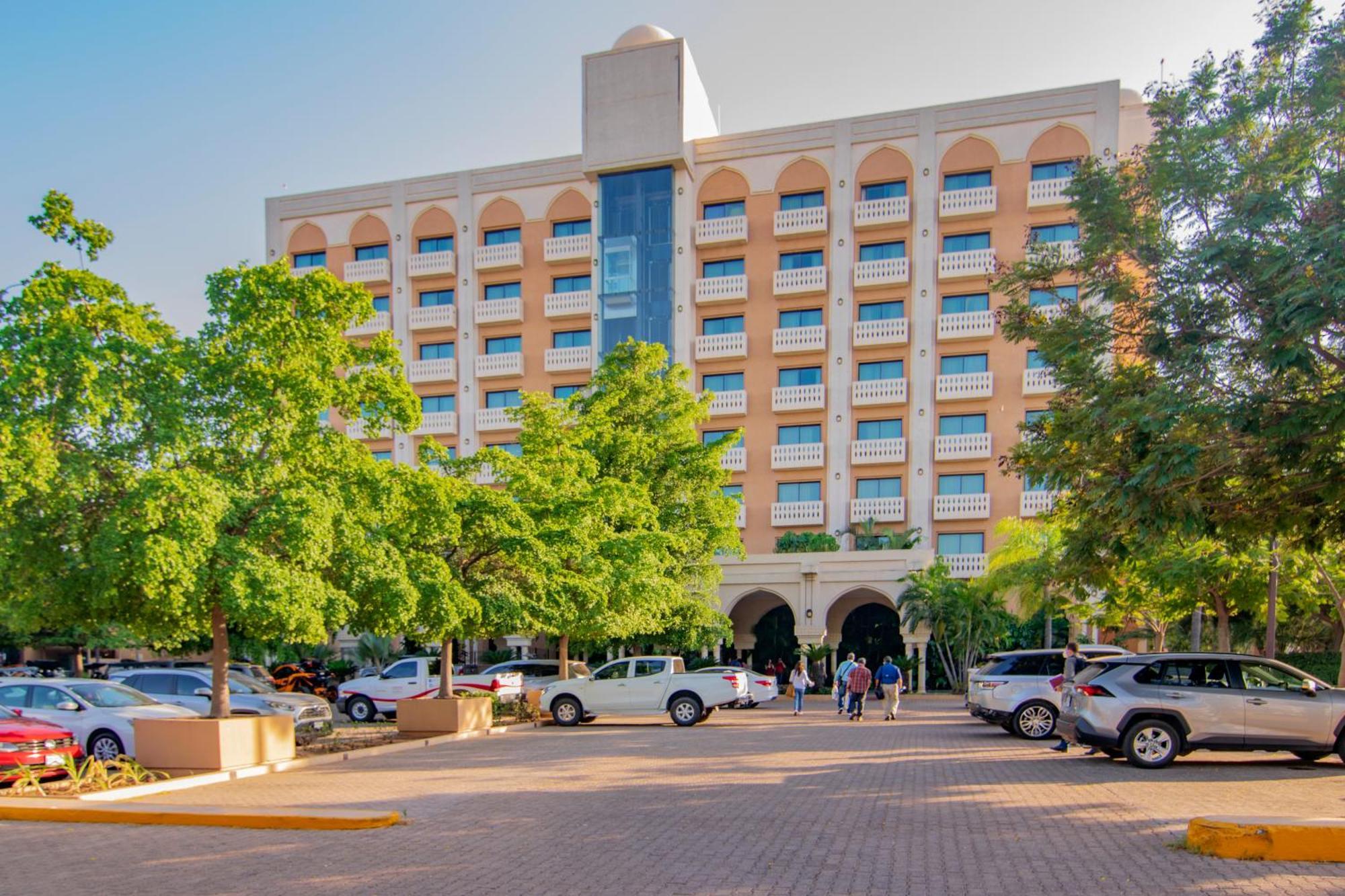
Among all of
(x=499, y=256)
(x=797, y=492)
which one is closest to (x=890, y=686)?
(x=797, y=492)

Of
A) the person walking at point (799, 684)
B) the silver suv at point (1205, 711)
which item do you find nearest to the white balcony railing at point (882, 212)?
the person walking at point (799, 684)

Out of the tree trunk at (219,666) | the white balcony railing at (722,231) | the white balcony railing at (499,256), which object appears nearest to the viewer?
the tree trunk at (219,666)

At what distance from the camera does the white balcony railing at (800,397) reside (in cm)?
4481

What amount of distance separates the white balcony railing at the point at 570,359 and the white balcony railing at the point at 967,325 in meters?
14.5

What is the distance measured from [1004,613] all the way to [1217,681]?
2449cm

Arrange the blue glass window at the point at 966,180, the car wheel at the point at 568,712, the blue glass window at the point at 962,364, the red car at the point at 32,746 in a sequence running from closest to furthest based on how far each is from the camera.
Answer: the red car at the point at 32,746
the car wheel at the point at 568,712
the blue glass window at the point at 962,364
the blue glass window at the point at 966,180

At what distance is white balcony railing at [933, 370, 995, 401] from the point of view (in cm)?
4303

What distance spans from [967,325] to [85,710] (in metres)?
34.4

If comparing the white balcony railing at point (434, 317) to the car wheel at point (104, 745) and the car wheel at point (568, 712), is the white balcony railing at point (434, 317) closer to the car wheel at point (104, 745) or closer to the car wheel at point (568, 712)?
the car wheel at point (568, 712)

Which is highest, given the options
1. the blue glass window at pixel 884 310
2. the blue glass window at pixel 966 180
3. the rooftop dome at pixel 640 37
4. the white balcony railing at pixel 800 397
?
the rooftop dome at pixel 640 37

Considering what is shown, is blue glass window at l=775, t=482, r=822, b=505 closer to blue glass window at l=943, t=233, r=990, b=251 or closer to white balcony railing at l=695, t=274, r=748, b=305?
white balcony railing at l=695, t=274, r=748, b=305

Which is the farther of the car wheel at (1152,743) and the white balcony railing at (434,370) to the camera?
the white balcony railing at (434,370)

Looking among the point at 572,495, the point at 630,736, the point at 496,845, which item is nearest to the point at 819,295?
the point at 572,495

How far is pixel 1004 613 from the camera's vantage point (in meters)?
39.1
